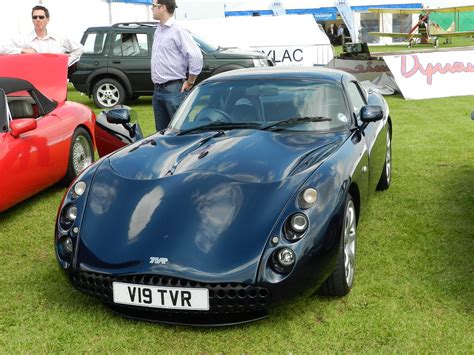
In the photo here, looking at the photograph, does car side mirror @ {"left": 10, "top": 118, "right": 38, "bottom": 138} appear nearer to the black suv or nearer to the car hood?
the car hood

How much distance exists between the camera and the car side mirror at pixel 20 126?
5.34 metres

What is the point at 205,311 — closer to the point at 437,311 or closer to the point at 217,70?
the point at 437,311

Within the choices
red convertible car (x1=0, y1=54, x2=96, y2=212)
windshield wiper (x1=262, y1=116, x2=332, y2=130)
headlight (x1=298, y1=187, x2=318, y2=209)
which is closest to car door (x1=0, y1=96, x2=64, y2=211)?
red convertible car (x1=0, y1=54, x2=96, y2=212)

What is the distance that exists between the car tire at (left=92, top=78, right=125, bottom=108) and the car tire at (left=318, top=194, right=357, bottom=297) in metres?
10.7

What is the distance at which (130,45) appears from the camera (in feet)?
46.1

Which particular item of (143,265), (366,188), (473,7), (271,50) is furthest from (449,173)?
(473,7)

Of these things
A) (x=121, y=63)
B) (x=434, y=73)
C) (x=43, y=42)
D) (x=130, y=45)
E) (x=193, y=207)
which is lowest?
(x=434, y=73)

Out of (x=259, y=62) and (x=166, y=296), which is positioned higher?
(x=259, y=62)

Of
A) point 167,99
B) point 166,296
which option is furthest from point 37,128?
point 166,296

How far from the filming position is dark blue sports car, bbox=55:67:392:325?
3.16 m

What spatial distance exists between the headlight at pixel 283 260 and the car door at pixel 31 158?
9.54 feet

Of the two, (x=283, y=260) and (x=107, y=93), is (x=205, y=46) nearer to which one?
(x=107, y=93)

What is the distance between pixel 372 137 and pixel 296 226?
187 centimetres

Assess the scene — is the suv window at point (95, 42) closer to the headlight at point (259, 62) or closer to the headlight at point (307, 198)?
the headlight at point (259, 62)
